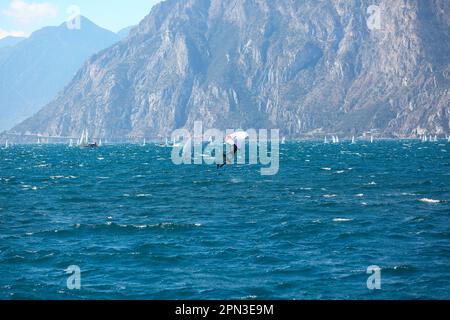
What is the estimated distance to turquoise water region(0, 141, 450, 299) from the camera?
3884 cm

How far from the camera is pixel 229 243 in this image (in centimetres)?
5106

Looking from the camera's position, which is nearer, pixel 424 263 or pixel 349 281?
pixel 349 281

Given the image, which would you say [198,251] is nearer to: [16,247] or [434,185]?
[16,247]

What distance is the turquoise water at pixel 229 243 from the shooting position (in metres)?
38.8

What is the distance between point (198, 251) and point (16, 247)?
→ 14592 mm

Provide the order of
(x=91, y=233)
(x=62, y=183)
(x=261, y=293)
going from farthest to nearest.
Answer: (x=62, y=183)
(x=91, y=233)
(x=261, y=293)

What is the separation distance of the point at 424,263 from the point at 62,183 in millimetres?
79481

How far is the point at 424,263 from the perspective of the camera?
4388 centimetres

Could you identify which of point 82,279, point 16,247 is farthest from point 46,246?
point 82,279

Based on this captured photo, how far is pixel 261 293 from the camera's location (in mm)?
37438
